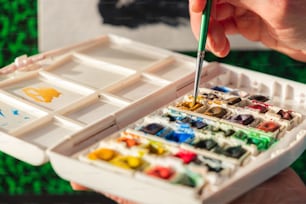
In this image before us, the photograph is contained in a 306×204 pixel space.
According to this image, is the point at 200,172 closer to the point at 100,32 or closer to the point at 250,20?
the point at 250,20

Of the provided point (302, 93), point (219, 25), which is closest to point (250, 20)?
point (219, 25)

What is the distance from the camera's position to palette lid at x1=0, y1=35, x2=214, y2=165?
60 centimetres

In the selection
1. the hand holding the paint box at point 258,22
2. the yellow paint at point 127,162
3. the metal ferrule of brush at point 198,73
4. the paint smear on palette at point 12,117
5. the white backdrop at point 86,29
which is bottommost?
the white backdrop at point 86,29

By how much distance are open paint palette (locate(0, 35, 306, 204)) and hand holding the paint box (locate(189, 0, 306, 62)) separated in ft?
0.18

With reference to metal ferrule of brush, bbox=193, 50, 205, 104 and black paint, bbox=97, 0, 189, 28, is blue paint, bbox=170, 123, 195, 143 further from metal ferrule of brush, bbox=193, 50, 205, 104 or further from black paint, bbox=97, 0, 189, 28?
black paint, bbox=97, 0, 189, 28

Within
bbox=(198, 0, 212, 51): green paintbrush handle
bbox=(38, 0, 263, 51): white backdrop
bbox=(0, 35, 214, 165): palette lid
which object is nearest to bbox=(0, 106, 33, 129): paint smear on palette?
bbox=(0, 35, 214, 165): palette lid

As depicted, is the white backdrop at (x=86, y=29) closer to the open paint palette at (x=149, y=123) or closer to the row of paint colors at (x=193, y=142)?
the open paint palette at (x=149, y=123)

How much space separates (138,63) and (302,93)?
0.68 ft

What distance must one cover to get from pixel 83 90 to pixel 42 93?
0.05 m

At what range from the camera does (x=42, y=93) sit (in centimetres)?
68

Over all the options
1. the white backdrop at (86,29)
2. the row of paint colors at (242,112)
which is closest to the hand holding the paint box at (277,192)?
the row of paint colors at (242,112)

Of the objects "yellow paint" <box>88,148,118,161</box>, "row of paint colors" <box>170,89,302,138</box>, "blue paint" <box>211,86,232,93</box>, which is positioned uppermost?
"row of paint colors" <box>170,89,302,138</box>

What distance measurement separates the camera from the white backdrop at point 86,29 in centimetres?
103

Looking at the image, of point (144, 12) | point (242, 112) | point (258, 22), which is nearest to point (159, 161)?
point (242, 112)
